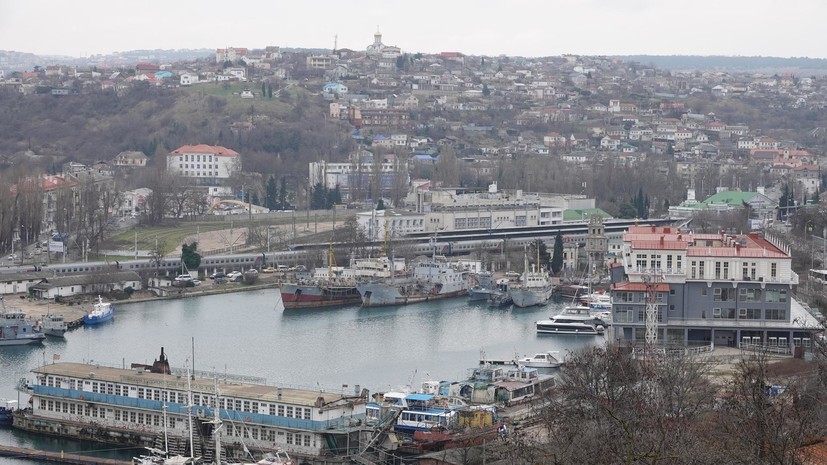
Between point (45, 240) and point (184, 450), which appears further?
point (45, 240)

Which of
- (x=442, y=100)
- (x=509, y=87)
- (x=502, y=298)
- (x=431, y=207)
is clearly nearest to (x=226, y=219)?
(x=431, y=207)

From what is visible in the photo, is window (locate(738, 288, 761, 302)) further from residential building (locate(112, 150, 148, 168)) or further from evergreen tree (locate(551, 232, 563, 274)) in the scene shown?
→ residential building (locate(112, 150, 148, 168))

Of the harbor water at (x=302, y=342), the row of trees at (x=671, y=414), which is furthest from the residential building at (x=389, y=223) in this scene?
the row of trees at (x=671, y=414)

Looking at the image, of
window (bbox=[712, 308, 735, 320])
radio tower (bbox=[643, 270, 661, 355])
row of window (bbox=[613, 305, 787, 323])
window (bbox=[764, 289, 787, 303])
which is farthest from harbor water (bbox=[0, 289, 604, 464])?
window (bbox=[764, 289, 787, 303])

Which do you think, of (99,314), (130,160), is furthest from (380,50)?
(99,314)

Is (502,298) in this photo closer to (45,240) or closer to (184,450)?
(45,240)

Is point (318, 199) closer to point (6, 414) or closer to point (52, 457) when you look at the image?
Result: point (6, 414)

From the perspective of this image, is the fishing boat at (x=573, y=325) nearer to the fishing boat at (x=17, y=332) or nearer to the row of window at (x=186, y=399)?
the fishing boat at (x=17, y=332)

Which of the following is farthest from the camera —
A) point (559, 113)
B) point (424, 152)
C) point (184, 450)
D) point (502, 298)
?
point (559, 113)
